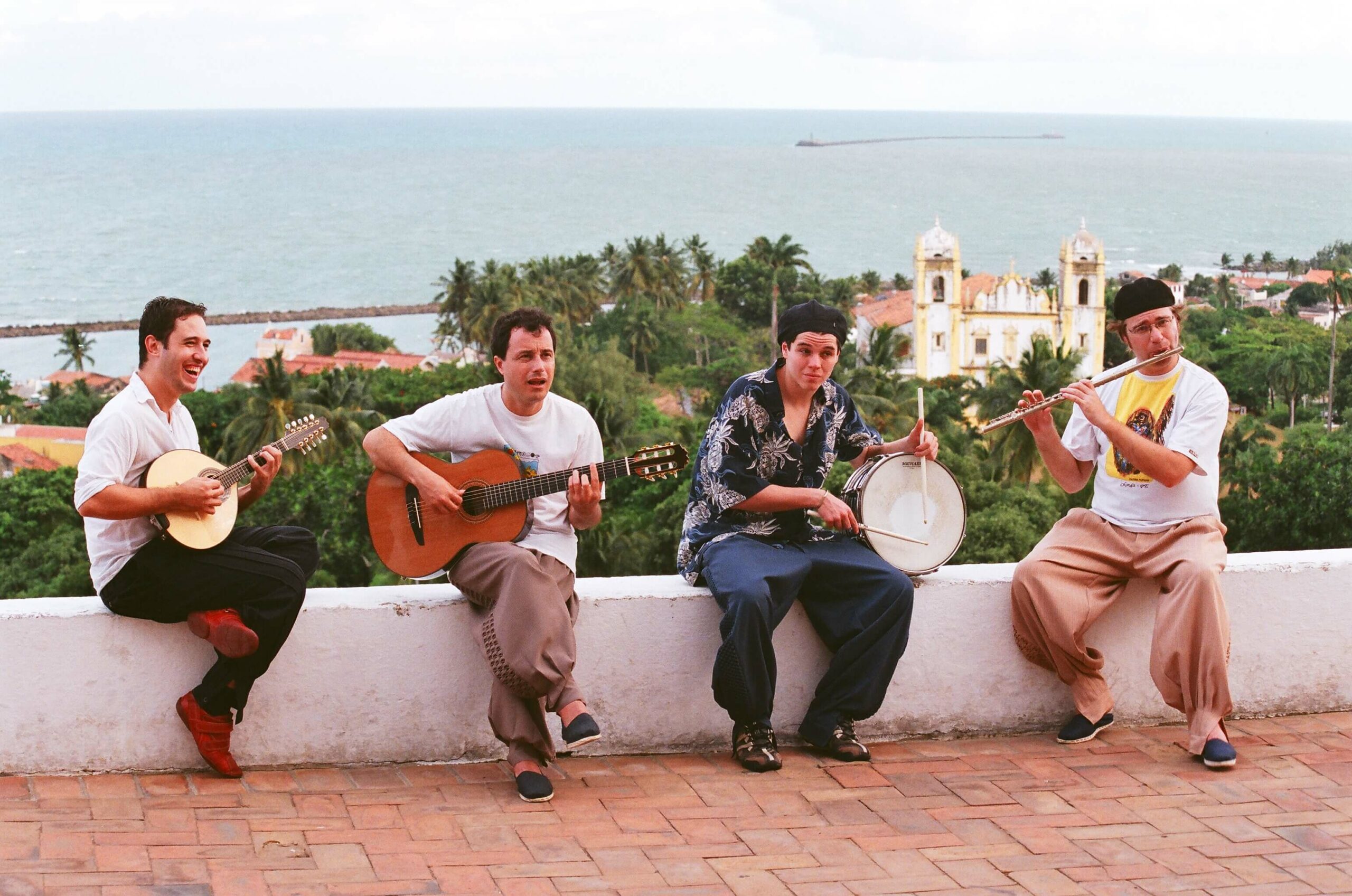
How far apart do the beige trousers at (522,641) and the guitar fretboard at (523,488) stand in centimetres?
13

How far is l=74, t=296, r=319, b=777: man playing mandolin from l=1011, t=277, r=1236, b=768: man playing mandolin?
209 cm

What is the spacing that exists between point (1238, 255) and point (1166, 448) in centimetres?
17757

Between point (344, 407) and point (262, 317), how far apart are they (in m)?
81.6

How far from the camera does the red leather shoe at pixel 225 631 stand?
10.7ft

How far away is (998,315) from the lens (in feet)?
282

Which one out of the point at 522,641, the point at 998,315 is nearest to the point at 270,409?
the point at 522,641

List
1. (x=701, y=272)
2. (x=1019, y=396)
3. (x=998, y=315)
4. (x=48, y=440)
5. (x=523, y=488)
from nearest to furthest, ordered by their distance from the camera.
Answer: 1. (x=523, y=488)
2. (x=1019, y=396)
3. (x=48, y=440)
4. (x=998, y=315)
5. (x=701, y=272)

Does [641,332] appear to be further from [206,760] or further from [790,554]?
[206,760]

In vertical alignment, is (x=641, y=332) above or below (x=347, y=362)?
above

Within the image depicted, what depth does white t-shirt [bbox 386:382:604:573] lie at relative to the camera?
11.7 feet

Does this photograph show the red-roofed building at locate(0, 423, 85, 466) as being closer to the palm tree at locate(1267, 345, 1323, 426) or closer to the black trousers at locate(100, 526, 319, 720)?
the palm tree at locate(1267, 345, 1323, 426)

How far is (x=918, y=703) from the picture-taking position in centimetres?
381

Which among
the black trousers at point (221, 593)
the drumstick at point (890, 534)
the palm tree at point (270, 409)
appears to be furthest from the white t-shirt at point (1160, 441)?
the palm tree at point (270, 409)

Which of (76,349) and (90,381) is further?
(76,349)
